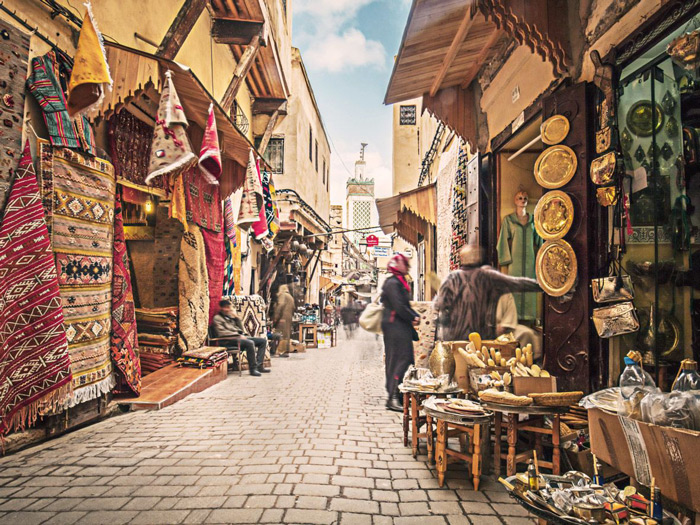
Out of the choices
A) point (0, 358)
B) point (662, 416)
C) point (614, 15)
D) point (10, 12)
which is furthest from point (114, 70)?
point (662, 416)

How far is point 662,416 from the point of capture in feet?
6.70

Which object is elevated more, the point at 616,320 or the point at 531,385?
the point at 616,320

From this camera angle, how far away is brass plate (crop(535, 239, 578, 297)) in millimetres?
3783

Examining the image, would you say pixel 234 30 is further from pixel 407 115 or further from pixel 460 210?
pixel 407 115

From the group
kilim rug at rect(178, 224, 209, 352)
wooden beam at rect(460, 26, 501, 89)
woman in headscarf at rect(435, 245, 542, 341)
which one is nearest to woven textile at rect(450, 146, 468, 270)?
wooden beam at rect(460, 26, 501, 89)

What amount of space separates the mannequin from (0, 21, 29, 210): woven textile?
551cm

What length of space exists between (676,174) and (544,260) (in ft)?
Result: 4.13

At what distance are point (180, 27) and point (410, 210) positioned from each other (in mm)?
7238

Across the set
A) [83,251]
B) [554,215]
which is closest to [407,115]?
[554,215]

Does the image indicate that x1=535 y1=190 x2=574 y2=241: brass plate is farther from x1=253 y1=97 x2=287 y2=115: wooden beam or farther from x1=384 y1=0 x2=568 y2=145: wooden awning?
x1=253 y1=97 x2=287 y2=115: wooden beam

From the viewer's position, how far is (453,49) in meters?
5.57

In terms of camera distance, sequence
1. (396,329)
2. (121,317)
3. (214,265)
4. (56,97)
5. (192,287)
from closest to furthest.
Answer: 1. (56,97)
2. (121,317)
3. (396,329)
4. (192,287)
5. (214,265)

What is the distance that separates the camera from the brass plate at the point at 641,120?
136 inches

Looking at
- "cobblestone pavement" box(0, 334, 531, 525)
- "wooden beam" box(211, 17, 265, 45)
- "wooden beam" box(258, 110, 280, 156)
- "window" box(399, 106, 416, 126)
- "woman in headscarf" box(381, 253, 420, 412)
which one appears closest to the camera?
"cobblestone pavement" box(0, 334, 531, 525)
